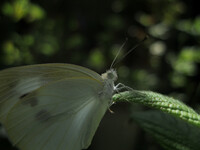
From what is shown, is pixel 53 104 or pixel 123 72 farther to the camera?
pixel 123 72

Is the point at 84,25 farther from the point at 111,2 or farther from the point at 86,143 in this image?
the point at 86,143

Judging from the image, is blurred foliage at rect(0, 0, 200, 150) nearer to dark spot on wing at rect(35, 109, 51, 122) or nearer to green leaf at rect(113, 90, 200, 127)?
dark spot on wing at rect(35, 109, 51, 122)

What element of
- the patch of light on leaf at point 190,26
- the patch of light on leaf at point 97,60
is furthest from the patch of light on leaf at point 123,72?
the patch of light on leaf at point 190,26

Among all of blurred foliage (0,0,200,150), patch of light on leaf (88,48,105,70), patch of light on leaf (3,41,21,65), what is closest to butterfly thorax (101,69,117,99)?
blurred foliage (0,0,200,150)

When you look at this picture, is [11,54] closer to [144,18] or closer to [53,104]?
[53,104]

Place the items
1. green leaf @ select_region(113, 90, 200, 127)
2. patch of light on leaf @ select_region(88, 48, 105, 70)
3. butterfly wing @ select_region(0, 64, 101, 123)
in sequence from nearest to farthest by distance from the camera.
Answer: green leaf @ select_region(113, 90, 200, 127), butterfly wing @ select_region(0, 64, 101, 123), patch of light on leaf @ select_region(88, 48, 105, 70)

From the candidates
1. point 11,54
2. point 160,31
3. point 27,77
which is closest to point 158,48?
point 160,31

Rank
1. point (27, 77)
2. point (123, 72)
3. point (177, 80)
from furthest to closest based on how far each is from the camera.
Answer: point (123, 72), point (177, 80), point (27, 77)
